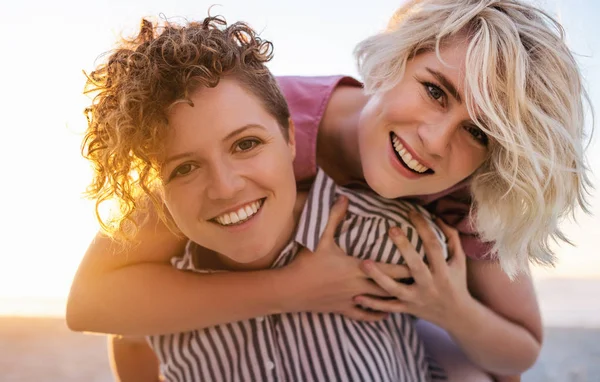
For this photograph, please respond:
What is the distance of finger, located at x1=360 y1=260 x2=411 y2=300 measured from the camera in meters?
1.46

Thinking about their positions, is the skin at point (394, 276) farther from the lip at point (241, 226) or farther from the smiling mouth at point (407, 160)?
the lip at point (241, 226)

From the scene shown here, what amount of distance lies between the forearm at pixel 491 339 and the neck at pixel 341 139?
44 cm

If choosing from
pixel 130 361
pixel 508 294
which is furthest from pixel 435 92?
pixel 130 361

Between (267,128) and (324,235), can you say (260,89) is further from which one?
(324,235)

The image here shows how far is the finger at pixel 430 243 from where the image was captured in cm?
149

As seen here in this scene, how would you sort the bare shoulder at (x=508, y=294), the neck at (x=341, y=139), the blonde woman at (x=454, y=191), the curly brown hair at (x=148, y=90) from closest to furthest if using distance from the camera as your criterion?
1. the curly brown hair at (x=148, y=90)
2. the blonde woman at (x=454, y=191)
3. the bare shoulder at (x=508, y=294)
4. the neck at (x=341, y=139)

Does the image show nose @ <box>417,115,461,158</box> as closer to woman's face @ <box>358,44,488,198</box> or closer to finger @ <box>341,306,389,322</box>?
woman's face @ <box>358,44,488,198</box>

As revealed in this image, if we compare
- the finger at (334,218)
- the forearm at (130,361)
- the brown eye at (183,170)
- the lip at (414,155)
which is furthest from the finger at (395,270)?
the forearm at (130,361)

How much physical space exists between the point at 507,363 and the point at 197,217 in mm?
820

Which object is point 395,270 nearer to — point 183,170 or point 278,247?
point 278,247

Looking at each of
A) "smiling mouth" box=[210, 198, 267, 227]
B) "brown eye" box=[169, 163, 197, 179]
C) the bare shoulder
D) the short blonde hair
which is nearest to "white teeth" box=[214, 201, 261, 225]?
"smiling mouth" box=[210, 198, 267, 227]

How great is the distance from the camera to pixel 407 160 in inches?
58.0

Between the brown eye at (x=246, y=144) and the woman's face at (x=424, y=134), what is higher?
the brown eye at (x=246, y=144)

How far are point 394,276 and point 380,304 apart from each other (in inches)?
2.7
